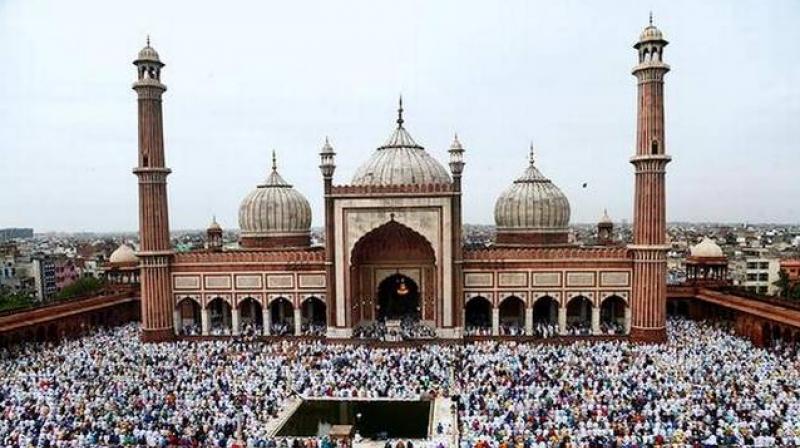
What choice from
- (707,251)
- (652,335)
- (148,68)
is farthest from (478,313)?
(148,68)

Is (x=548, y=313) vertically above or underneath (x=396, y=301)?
underneath

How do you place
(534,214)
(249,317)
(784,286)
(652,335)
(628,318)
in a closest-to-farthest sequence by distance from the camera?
(652,335) < (628,318) < (249,317) < (534,214) < (784,286)

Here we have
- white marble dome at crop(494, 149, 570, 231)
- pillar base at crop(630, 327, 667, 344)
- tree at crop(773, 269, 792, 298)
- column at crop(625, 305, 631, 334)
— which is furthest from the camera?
tree at crop(773, 269, 792, 298)

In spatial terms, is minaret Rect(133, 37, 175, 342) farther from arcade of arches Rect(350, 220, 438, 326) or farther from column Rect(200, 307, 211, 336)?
arcade of arches Rect(350, 220, 438, 326)

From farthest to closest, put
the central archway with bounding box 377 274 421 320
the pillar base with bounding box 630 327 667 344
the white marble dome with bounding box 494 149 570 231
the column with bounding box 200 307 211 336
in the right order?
the white marble dome with bounding box 494 149 570 231 < the central archway with bounding box 377 274 421 320 < the column with bounding box 200 307 211 336 < the pillar base with bounding box 630 327 667 344

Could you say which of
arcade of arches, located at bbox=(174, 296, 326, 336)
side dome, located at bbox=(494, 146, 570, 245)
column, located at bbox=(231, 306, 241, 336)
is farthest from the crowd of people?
side dome, located at bbox=(494, 146, 570, 245)

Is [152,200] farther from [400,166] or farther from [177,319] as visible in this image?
[400,166]
